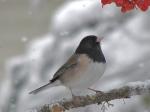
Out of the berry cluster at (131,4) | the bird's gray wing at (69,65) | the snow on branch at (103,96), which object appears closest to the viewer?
the berry cluster at (131,4)

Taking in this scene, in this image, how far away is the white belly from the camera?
424 cm

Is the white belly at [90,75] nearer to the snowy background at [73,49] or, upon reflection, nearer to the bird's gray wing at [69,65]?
the bird's gray wing at [69,65]

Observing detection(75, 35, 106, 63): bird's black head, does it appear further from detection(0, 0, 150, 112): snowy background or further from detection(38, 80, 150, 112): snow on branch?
detection(0, 0, 150, 112): snowy background

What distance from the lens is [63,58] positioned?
6523mm

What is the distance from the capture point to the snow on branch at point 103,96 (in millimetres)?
3595

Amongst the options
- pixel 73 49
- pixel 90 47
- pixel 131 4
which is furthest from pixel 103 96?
pixel 73 49

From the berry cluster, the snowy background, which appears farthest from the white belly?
the snowy background

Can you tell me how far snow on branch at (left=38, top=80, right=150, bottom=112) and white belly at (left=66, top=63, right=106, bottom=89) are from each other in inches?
19.2

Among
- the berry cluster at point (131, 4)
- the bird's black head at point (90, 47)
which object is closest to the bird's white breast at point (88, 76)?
the bird's black head at point (90, 47)

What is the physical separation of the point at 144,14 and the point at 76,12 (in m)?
0.69

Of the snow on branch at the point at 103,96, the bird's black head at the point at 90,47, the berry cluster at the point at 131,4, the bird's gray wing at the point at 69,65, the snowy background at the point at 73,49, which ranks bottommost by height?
the snow on branch at the point at 103,96

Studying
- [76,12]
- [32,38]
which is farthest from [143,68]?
[32,38]

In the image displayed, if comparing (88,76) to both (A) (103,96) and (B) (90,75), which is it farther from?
(A) (103,96)

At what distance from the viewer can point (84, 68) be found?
4297 mm
